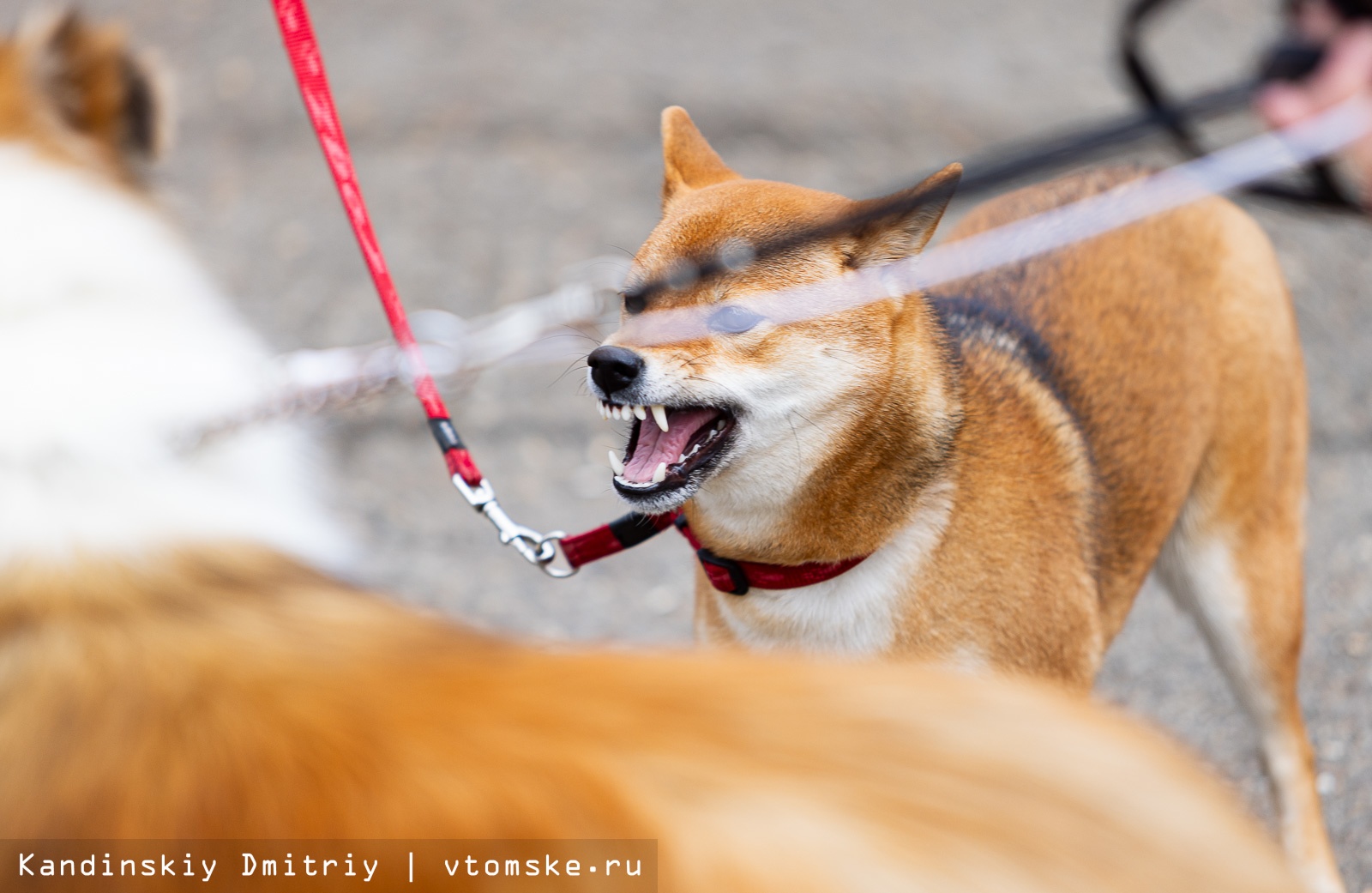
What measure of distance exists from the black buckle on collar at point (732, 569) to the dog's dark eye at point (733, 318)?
486 millimetres

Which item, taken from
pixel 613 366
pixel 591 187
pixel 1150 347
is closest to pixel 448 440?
pixel 613 366

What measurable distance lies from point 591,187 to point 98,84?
5107 mm

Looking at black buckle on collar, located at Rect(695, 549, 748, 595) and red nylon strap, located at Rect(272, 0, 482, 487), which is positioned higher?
red nylon strap, located at Rect(272, 0, 482, 487)

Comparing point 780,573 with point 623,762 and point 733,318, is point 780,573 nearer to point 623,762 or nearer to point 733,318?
point 733,318

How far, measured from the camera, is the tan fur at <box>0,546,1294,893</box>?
100 centimetres

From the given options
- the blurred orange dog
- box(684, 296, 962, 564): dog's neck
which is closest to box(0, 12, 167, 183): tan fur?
the blurred orange dog

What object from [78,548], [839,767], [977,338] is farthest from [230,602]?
[977,338]

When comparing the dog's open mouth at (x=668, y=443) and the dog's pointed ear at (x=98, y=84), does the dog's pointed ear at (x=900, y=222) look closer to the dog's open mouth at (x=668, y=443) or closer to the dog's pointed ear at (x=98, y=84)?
the dog's open mouth at (x=668, y=443)

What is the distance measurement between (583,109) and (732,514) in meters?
5.98

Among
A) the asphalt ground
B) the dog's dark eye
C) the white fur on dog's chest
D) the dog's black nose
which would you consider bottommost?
the white fur on dog's chest

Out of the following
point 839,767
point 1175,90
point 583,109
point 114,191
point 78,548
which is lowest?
point 839,767

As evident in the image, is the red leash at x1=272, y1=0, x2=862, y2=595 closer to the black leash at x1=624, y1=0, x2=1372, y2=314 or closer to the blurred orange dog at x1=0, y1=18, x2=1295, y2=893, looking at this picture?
the black leash at x1=624, y1=0, x2=1372, y2=314

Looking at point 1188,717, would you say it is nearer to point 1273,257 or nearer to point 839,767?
point 1273,257

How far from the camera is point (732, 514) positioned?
2227 mm
